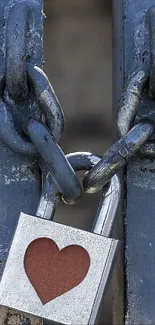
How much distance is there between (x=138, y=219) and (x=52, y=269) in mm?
119

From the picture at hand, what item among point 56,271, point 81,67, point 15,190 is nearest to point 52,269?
point 56,271

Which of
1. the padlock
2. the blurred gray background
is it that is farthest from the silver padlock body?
the blurred gray background

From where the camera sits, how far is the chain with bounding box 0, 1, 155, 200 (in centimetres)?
78

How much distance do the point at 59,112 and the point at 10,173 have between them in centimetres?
10

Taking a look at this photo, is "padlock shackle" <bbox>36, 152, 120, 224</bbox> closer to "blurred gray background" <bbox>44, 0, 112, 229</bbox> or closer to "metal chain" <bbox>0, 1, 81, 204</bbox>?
"metal chain" <bbox>0, 1, 81, 204</bbox>

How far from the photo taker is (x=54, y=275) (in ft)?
2.58

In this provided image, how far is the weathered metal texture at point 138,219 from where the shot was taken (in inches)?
32.6

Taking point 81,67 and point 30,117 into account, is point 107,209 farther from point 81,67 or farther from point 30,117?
point 81,67

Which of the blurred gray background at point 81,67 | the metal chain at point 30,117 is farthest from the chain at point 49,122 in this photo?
the blurred gray background at point 81,67

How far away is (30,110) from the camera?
856 millimetres

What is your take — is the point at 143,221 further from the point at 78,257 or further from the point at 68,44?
the point at 68,44

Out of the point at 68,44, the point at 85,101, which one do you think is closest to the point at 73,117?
the point at 85,101

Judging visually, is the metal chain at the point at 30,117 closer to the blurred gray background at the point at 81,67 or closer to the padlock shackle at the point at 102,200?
the padlock shackle at the point at 102,200

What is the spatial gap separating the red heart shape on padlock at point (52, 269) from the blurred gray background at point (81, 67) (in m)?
1.04
